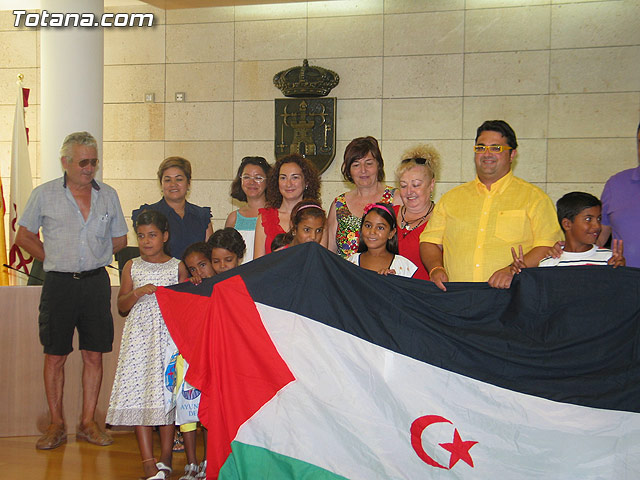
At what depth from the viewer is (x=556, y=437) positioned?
2621 mm

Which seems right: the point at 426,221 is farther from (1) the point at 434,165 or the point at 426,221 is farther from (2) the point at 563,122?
(2) the point at 563,122

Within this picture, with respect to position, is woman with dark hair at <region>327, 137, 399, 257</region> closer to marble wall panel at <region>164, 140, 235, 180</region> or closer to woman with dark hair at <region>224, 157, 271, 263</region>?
woman with dark hair at <region>224, 157, 271, 263</region>

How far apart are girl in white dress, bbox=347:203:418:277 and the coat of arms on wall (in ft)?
11.0

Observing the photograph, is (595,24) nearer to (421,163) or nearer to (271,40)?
(271,40)

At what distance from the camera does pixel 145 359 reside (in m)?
3.47

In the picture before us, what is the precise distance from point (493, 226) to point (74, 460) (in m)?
2.60

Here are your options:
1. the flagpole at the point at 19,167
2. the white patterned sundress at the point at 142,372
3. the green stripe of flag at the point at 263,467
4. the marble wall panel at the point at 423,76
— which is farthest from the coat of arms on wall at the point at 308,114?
the green stripe of flag at the point at 263,467

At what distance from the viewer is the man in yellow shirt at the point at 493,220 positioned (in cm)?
307

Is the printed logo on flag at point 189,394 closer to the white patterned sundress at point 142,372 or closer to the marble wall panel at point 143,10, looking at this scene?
the white patterned sundress at point 142,372

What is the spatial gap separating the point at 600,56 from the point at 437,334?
14.7 feet

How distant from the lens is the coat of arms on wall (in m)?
6.65

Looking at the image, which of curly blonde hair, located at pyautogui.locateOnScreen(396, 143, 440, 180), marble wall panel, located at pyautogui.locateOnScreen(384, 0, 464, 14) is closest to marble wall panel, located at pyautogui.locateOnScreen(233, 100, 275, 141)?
marble wall panel, located at pyautogui.locateOnScreen(384, 0, 464, 14)

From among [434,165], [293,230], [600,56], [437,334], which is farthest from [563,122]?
[437,334]

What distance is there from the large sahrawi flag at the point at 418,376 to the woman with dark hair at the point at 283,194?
960 millimetres
